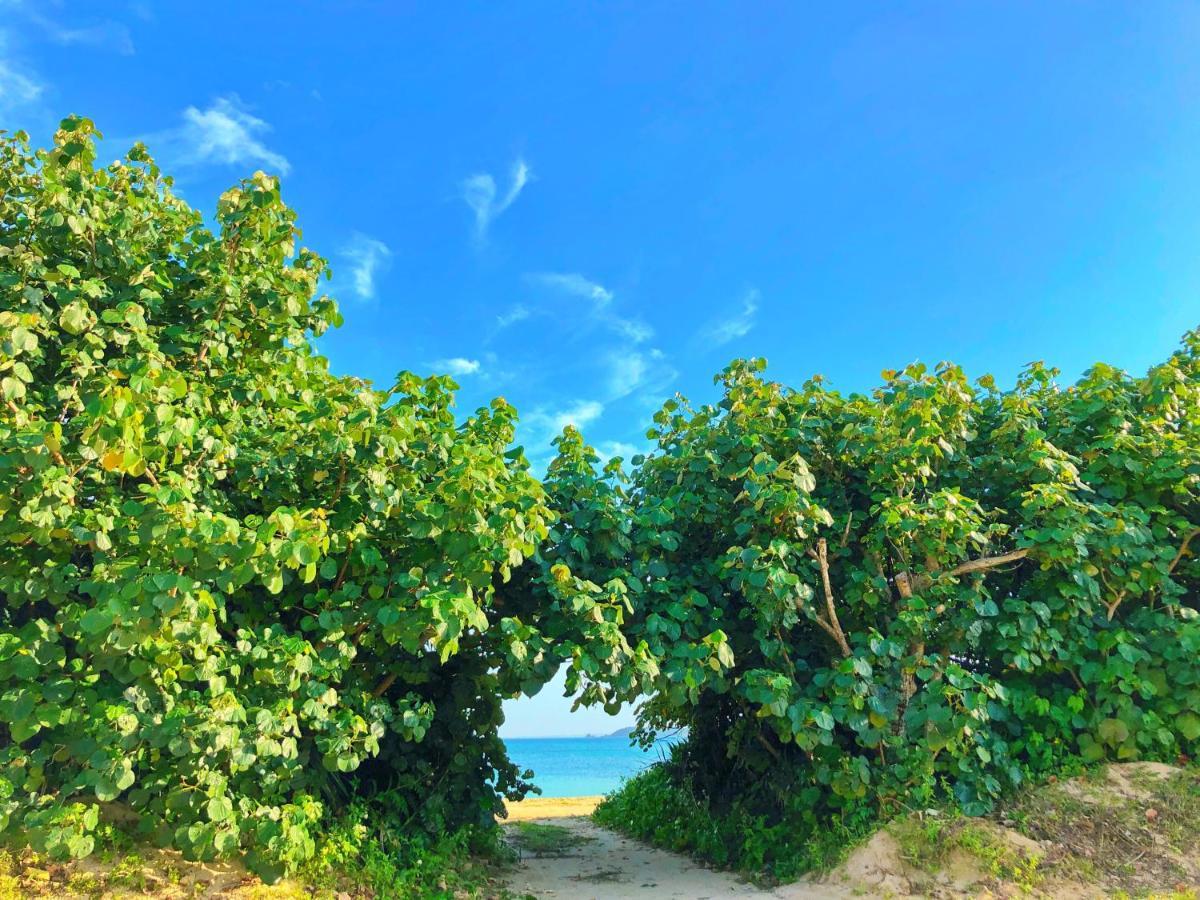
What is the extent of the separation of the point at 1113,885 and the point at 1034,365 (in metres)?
5.29

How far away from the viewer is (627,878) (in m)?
7.70

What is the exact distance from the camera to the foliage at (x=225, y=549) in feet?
16.4

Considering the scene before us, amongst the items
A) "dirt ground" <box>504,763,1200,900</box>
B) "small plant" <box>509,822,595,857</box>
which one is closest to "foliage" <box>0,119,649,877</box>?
"small plant" <box>509,822,595,857</box>

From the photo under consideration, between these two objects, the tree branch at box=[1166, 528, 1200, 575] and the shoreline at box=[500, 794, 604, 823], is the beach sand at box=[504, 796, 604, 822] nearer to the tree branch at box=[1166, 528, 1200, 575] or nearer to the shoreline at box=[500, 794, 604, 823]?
the shoreline at box=[500, 794, 604, 823]

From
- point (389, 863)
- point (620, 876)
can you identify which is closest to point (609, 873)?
point (620, 876)

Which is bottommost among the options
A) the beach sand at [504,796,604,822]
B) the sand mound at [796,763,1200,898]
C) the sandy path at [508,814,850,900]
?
the beach sand at [504,796,604,822]

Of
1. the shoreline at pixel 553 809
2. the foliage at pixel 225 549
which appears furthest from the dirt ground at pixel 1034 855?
the shoreline at pixel 553 809

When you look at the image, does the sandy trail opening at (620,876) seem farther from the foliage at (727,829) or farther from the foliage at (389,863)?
the foliage at (389,863)

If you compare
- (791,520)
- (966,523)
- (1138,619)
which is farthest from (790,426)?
(1138,619)

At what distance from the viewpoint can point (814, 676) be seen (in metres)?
7.21

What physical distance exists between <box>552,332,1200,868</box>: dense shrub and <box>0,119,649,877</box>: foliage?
134 cm

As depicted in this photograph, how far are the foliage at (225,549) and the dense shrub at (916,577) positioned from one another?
4.39 ft

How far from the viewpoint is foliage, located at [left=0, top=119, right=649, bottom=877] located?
4996 mm

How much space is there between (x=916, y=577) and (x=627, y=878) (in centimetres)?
416
